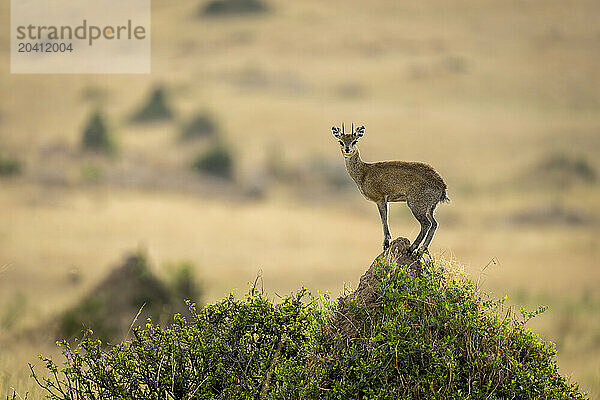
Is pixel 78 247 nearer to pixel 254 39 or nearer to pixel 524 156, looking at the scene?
pixel 524 156

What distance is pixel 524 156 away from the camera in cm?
7825

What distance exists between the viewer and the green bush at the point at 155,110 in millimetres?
95875

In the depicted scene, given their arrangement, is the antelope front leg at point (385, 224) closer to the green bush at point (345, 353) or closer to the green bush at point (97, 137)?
the green bush at point (345, 353)

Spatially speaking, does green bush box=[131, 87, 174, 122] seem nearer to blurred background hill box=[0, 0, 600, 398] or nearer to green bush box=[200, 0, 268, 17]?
blurred background hill box=[0, 0, 600, 398]

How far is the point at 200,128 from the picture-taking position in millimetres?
93562

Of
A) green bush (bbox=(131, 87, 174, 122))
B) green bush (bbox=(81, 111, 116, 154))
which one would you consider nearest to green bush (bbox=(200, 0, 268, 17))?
green bush (bbox=(131, 87, 174, 122))

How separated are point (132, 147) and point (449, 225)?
30.5 metres

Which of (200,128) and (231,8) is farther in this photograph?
(231,8)

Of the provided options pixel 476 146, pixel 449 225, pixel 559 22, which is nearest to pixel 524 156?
pixel 476 146

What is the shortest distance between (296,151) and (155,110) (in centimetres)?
2190

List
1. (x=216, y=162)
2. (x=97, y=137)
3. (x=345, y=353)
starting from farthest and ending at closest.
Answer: (x=216, y=162), (x=97, y=137), (x=345, y=353)

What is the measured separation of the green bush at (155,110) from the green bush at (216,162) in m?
16.7

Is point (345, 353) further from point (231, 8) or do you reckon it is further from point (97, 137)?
point (231, 8)

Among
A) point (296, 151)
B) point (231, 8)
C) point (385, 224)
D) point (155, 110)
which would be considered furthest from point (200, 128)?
point (385, 224)
